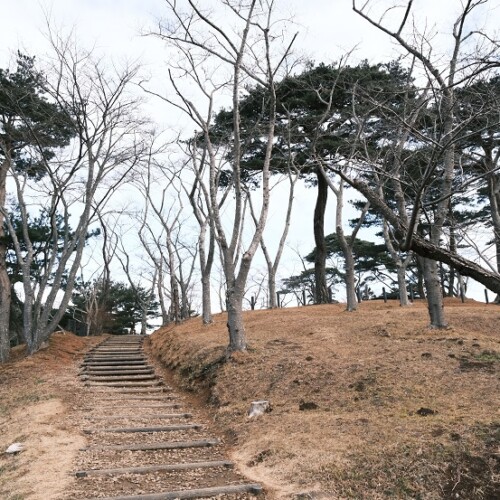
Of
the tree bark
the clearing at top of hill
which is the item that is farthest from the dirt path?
the tree bark

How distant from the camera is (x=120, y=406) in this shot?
7.96 m

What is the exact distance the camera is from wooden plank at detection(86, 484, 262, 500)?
4.25 m

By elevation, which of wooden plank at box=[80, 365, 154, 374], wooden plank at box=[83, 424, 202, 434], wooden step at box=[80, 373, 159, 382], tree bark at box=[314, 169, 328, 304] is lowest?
wooden plank at box=[83, 424, 202, 434]

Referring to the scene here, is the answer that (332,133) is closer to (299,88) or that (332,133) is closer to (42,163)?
(299,88)

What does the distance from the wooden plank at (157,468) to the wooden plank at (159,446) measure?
72 centimetres

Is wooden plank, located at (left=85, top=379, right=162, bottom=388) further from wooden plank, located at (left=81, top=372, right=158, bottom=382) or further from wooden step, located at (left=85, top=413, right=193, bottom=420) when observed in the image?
wooden step, located at (left=85, top=413, right=193, bottom=420)

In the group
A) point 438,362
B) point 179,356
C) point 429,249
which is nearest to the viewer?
point 429,249

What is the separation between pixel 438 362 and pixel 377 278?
1014 inches

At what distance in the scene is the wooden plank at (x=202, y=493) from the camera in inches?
167

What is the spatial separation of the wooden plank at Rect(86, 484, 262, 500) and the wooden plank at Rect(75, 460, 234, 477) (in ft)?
2.15

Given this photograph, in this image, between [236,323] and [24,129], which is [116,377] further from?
[24,129]

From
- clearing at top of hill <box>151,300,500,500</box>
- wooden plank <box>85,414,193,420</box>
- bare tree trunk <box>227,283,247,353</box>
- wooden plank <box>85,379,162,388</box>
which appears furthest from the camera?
wooden plank <box>85,379,162,388</box>

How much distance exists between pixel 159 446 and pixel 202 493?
64.3 inches

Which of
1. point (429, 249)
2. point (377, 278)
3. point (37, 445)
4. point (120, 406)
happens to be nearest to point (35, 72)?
point (120, 406)
